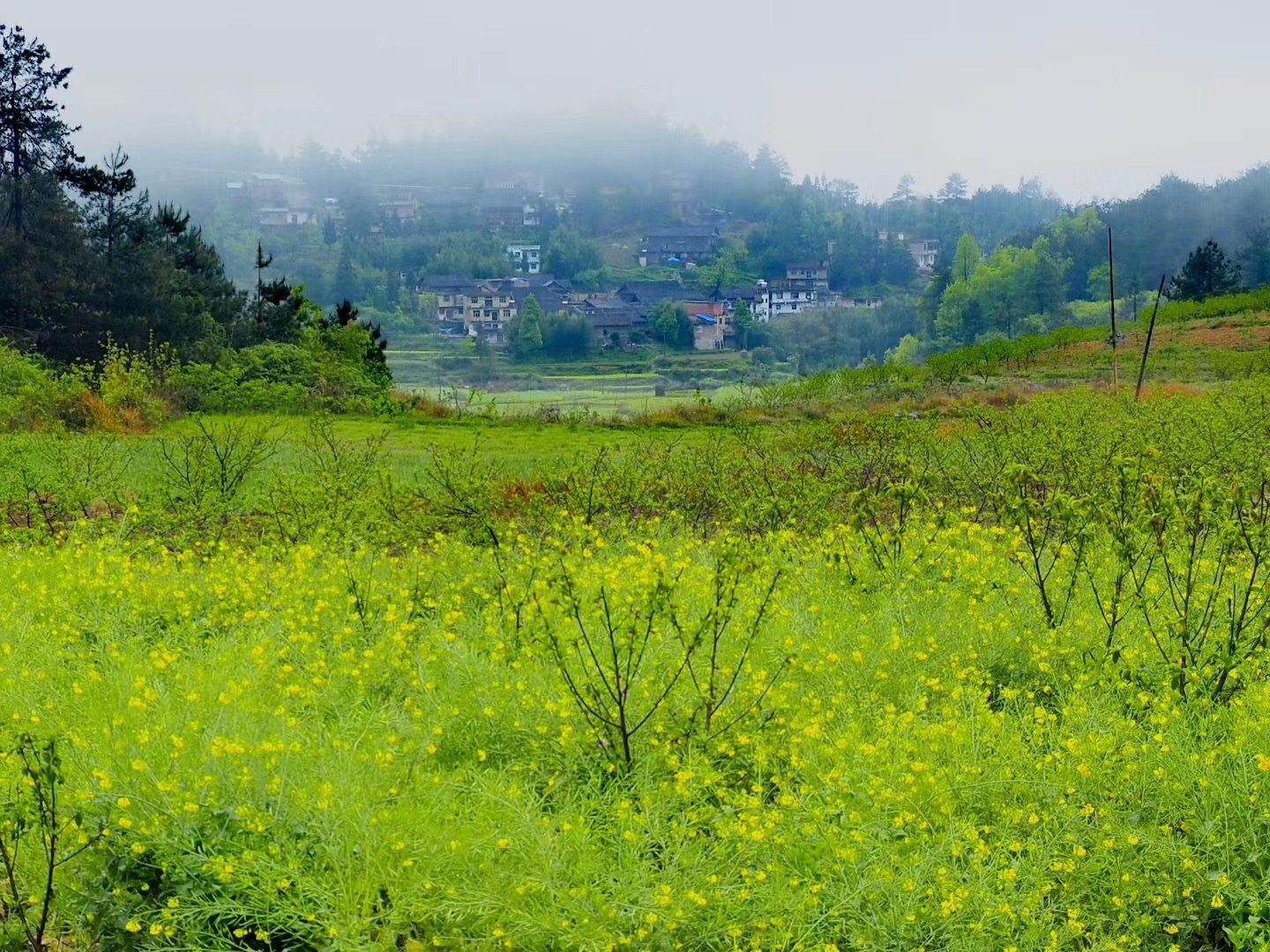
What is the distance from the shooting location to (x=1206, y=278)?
46.0m

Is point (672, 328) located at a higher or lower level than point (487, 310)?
lower

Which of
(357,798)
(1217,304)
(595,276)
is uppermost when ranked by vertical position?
(595,276)

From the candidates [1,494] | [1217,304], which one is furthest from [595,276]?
[1,494]

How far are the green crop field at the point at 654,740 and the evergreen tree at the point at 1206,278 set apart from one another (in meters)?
44.6

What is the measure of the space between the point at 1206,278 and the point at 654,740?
4941 centimetres

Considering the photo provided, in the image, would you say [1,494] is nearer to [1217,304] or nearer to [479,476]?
[479,476]

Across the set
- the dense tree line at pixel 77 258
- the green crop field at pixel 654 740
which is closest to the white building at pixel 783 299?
the dense tree line at pixel 77 258

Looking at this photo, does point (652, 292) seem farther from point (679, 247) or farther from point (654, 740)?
point (654, 740)

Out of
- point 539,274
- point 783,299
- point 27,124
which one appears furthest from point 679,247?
point 27,124

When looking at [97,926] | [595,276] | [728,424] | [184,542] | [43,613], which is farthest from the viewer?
[595,276]

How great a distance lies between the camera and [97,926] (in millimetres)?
3279

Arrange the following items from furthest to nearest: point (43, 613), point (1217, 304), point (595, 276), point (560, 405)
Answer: point (595, 276) < point (1217, 304) < point (560, 405) < point (43, 613)

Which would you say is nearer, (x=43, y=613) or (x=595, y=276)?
(x=43, y=613)

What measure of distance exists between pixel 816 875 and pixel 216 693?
95.2 inches
